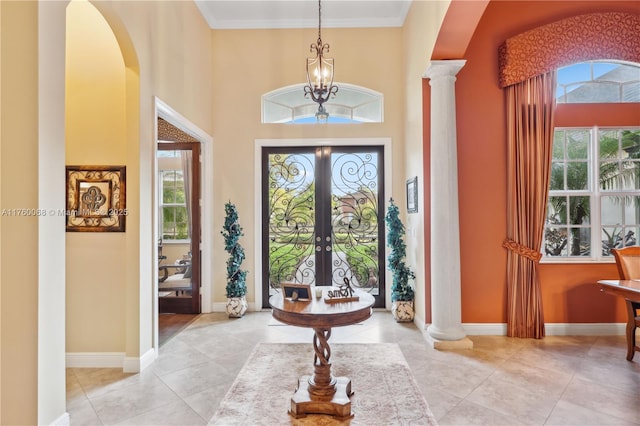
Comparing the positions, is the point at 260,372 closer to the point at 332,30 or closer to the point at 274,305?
the point at 274,305

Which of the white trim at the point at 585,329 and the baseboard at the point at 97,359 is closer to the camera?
the baseboard at the point at 97,359

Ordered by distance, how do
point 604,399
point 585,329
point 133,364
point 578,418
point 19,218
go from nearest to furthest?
point 19,218, point 578,418, point 604,399, point 133,364, point 585,329

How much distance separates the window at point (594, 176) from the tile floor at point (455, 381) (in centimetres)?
118

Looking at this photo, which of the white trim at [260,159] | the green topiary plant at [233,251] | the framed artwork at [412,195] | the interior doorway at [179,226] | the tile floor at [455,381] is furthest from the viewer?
the white trim at [260,159]

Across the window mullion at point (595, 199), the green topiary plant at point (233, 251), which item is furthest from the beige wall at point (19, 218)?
the window mullion at point (595, 199)

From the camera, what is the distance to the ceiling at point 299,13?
4.83 m

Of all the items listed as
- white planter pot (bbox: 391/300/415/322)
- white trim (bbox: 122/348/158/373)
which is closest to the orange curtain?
white planter pot (bbox: 391/300/415/322)

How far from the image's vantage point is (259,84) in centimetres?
531

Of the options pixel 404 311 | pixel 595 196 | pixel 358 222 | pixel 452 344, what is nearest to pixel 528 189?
pixel 595 196

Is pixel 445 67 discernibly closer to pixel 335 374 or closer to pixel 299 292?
pixel 299 292

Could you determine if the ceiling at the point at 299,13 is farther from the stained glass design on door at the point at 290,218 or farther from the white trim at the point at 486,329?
the white trim at the point at 486,329

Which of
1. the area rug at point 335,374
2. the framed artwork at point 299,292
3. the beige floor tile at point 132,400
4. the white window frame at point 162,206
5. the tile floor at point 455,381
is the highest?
the white window frame at point 162,206

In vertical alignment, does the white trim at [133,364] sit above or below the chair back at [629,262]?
below

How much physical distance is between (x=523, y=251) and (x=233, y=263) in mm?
3757
